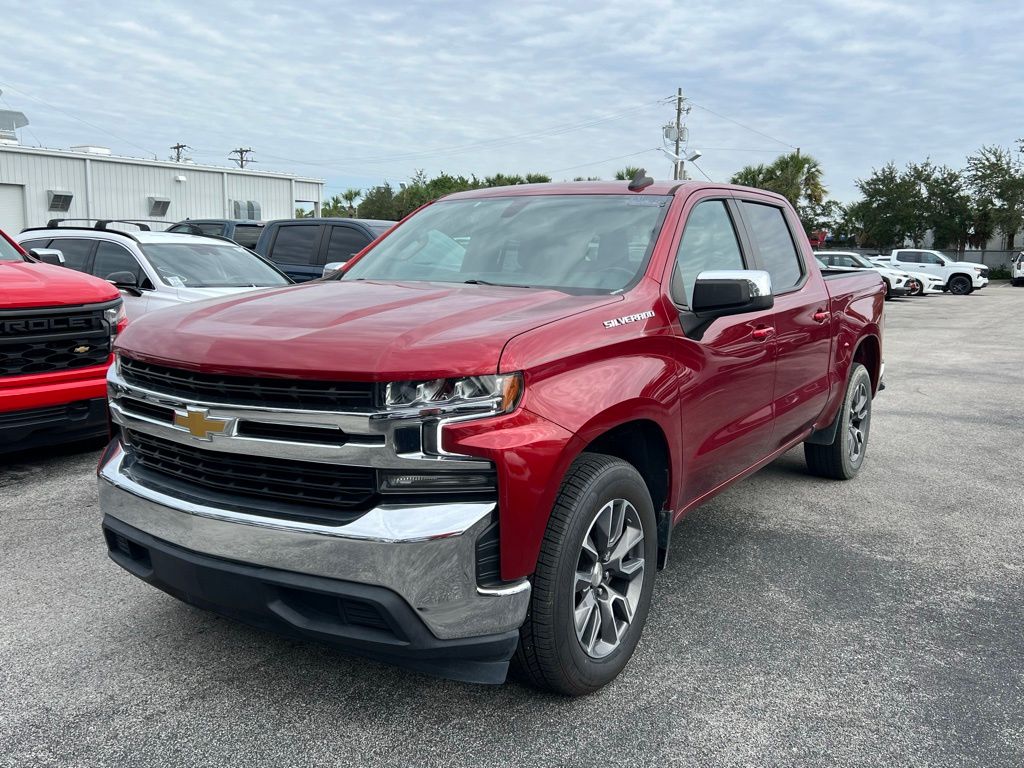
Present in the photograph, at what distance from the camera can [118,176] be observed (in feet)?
94.1

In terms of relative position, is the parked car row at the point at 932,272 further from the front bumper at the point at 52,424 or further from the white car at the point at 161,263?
the front bumper at the point at 52,424

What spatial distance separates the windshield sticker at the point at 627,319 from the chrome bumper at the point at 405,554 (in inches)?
33.5

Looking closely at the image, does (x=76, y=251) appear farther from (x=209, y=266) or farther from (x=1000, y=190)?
(x=1000, y=190)

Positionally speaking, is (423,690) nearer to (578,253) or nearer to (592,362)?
(592,362)

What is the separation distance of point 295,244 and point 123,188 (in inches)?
782

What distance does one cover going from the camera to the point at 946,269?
108ft

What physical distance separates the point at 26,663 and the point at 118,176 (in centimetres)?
2902

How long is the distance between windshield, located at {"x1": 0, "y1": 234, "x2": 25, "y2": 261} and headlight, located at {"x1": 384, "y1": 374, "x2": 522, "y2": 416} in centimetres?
535

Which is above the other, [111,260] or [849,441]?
[111,260]

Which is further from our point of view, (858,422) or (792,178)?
(792,178)

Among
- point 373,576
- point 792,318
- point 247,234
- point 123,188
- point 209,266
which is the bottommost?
point 373,576

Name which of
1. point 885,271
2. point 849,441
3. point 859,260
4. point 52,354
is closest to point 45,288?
point 52,354

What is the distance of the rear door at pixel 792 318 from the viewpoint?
429cm

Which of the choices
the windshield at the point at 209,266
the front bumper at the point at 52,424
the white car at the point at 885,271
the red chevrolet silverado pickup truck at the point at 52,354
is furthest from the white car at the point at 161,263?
the white car at the point at 885,271
